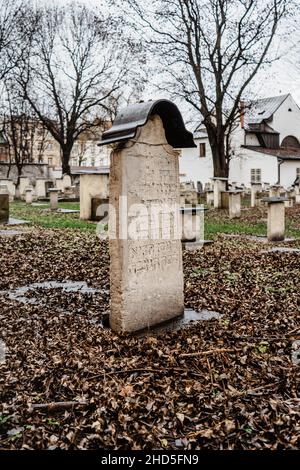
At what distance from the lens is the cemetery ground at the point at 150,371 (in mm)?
2979

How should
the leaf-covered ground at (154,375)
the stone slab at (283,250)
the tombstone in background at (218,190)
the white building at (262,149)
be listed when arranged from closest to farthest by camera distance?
the leaf-covered ground at (154,375), the stone slab at (283,250), the tombstone in background at (218,190), the white building at (262,149)

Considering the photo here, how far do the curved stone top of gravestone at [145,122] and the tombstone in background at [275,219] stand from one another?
23.4ft

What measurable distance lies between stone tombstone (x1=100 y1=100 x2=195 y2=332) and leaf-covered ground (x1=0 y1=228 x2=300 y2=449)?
1.20 feet

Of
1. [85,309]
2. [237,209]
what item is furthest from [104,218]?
[85,309]

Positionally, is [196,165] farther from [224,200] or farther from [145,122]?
[145,122]

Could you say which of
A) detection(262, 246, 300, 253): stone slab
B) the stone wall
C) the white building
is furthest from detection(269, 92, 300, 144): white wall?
detection(262, 246, 300, 253): stone slab

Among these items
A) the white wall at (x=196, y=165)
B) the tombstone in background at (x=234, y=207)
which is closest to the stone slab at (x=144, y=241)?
the tombstone in background at (x=234, y=207)

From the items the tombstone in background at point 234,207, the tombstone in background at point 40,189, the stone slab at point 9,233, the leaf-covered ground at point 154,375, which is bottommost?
the leaf-covered ground at point 154,375

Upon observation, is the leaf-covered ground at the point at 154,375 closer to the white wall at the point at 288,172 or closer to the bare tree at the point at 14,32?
the bare tree at the point at 14,32

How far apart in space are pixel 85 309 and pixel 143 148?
2115 millimetres

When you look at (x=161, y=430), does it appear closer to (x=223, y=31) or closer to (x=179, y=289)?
(x=179, y=289)

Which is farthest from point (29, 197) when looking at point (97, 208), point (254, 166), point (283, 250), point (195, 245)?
point (254, 166)

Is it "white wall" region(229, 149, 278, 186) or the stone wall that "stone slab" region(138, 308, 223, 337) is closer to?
the stone wall
